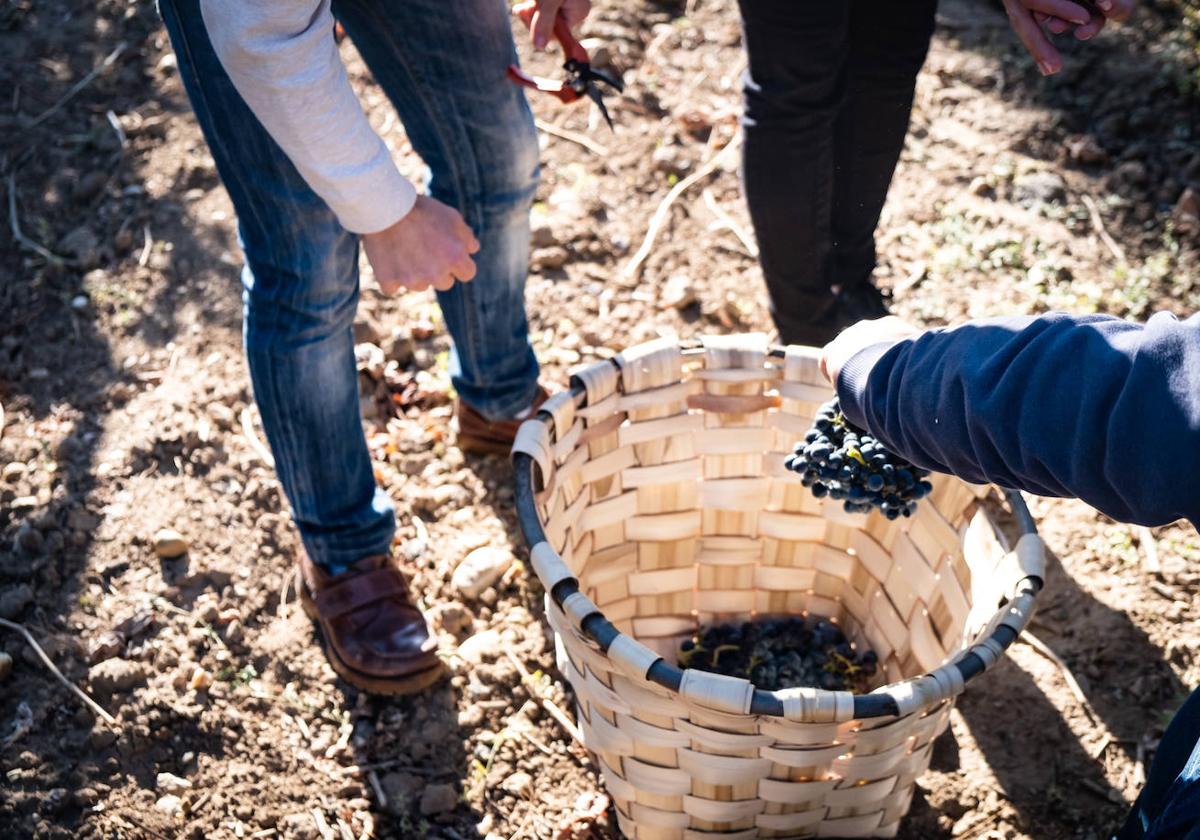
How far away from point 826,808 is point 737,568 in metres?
0.51

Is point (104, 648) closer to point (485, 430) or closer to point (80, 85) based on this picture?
point (485, 430)

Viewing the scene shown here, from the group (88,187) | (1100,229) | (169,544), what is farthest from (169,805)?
(1100,229)

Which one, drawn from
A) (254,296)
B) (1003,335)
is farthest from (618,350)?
(1003,335)

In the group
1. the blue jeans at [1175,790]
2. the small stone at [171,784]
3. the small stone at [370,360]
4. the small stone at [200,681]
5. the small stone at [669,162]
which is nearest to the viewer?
the blue jeans at [1175,790]

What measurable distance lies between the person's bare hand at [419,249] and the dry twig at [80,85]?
1.83 m

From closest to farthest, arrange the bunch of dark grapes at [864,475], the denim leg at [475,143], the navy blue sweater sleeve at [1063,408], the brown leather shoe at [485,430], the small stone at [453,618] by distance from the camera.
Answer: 1. the navy blue sweater sleeve at [1063,408]
2. the bunch of dark grapes at [864,475]
3. the denim leg at [475,143]
4. the small stone at [453,618]
5. the brown leather shoe at [485,430]

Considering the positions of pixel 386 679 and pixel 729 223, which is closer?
pixel 386 679

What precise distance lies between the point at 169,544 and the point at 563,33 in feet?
3.54

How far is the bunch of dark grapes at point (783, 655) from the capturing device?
170 cm

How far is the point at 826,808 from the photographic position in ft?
4.53

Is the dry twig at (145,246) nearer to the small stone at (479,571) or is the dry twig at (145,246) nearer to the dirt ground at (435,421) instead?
the dirt ground at (435,421)

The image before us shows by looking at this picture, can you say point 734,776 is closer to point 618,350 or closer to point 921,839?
point 921,839

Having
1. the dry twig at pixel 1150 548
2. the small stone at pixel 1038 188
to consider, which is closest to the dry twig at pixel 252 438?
the dry twig at pixel 1150 548

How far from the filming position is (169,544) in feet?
6.16
